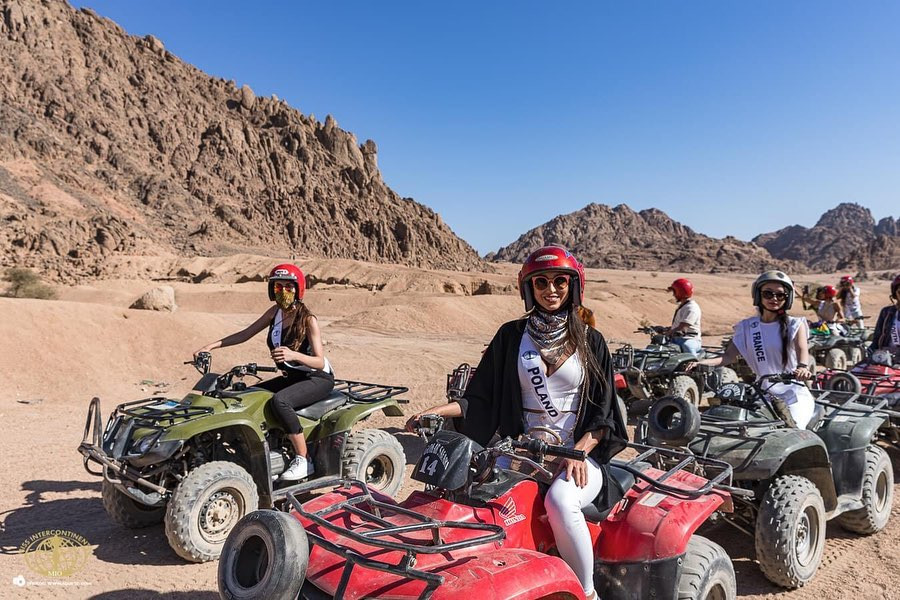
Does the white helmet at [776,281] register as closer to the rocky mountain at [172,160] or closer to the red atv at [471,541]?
the red atv at [471,541]

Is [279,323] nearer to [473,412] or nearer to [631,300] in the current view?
[473,412]

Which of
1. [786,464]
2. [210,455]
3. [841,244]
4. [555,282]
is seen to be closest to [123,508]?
[210,455]

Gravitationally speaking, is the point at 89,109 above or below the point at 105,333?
above

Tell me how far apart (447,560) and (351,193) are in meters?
84.6

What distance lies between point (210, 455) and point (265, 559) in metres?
3.19

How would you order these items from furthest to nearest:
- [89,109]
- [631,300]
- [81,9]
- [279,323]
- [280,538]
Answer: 1. [81,9]
2. [89,109]
3. [631,300]
4. [279,323]
5. [280,538]

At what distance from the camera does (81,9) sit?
81250 mm

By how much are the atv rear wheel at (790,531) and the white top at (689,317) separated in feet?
17.7

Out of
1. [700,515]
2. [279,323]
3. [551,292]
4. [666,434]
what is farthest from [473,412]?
[279,323]

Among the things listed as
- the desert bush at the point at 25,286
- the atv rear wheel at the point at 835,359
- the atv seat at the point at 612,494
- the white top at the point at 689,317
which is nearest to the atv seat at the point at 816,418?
the atv seat at the point at 612,494

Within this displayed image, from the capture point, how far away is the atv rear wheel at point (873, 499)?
530 centimetres

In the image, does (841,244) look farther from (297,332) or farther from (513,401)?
(513,401)

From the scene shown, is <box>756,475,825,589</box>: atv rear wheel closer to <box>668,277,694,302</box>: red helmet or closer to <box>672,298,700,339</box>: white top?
<box>668,277,694,302</box>: red helmet

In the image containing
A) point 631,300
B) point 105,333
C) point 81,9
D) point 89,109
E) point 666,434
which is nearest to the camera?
point 666,434
